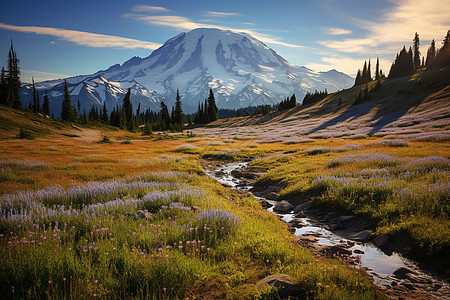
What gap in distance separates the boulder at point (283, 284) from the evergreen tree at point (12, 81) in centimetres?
11013

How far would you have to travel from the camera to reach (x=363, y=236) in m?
7.22

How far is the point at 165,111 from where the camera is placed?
444 ft

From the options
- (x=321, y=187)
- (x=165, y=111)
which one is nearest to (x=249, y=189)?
(x=321, y=187)

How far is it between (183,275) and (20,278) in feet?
7.85

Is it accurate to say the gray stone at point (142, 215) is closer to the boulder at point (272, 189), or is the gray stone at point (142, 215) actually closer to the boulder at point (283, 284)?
the boulder at point (283, 284)

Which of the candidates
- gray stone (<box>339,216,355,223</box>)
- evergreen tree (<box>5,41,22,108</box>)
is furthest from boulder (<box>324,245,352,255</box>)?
evergreen tree (<box>5,41,22,108</box>)

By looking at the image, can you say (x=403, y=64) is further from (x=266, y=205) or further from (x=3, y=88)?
(x=3, y=88)

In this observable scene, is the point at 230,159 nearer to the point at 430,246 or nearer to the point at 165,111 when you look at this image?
the point at 430,246

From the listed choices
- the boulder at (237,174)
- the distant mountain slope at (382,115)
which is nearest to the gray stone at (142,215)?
the boulder at (237,174)

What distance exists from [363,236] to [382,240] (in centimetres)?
60

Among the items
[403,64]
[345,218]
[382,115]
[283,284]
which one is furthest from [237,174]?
[403,64]

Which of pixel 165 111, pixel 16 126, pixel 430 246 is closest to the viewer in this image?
pixel 430 246

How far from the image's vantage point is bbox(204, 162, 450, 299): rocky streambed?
15.6 ft

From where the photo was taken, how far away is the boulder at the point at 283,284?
368cm
